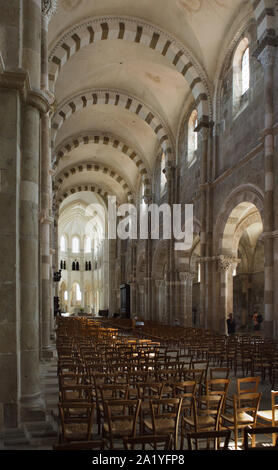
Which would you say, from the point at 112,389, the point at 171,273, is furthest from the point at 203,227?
the point at 112,389

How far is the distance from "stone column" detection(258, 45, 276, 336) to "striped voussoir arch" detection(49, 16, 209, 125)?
254 inches

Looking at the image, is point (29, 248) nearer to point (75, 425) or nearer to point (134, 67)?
point (75, 425)

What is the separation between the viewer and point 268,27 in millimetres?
16422

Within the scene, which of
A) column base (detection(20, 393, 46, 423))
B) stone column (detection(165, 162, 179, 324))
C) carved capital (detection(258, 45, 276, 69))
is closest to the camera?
column base (detection(20, 393, 46, 423))

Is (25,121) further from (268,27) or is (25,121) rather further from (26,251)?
(268,27)

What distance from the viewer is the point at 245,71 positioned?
20125 mm

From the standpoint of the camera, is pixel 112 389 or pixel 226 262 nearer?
pixel 112 389

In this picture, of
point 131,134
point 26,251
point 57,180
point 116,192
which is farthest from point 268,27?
point 116,192

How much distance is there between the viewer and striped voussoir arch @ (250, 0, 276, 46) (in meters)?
16.3

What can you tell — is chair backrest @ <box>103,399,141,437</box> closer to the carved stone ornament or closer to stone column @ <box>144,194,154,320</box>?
the carved stone ornament

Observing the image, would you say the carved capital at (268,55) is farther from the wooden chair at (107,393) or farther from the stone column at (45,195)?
the wooden chair at (107,393)

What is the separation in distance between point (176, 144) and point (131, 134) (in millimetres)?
6914

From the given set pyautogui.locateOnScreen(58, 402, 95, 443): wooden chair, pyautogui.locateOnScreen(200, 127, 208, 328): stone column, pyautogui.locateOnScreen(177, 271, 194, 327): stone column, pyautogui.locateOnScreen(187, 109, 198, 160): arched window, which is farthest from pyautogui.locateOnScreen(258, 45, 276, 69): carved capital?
pyautogui.locateOnScreen(177, 271, 194, 327): stone column

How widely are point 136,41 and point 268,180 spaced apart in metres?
11.4
